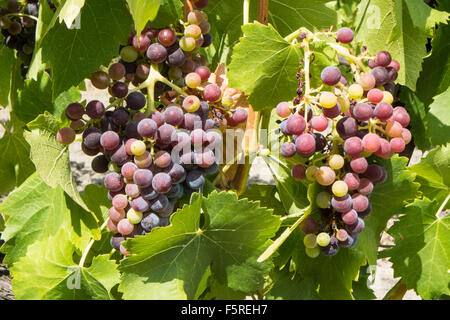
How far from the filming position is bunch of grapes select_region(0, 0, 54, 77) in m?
1.31

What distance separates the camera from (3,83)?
1511 mm

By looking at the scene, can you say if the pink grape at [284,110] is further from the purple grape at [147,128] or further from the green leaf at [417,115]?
the green leaf at [417,115]

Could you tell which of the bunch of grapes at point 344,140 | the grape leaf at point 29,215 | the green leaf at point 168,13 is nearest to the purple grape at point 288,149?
the bunch of grapes at point 344,140

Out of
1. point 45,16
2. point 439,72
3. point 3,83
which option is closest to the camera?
point 45,16

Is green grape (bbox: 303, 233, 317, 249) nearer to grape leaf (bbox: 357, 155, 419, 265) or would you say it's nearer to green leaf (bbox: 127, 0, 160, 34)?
grape leaf (bbox: 357, 155, 419, 265)

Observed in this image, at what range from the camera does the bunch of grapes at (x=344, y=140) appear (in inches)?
36.3

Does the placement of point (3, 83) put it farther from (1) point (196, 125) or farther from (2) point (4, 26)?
(1) point (196, 125)

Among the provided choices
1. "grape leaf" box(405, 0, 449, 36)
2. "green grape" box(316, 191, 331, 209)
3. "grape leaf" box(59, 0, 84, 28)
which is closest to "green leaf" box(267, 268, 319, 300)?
"green grape" box(316, 191, 331, 209)

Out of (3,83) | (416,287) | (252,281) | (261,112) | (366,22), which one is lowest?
(416,287)

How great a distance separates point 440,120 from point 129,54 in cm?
74

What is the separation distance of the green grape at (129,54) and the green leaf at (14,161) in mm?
683

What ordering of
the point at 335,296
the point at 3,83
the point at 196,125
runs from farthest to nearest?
the point at 3,83 < the point at 335,296 < the point at 196,125
